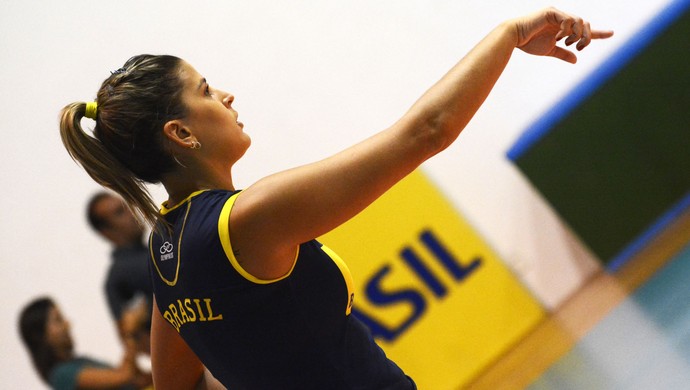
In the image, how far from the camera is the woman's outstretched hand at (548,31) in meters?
1.06

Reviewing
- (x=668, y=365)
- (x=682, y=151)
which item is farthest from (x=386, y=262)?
(x=682, y=151)

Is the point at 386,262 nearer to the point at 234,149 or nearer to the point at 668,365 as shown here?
the point at 668,365

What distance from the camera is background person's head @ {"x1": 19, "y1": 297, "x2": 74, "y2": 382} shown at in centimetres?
273

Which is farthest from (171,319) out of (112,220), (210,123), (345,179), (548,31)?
(112,220)

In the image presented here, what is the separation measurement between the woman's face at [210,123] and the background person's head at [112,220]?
5.40 feet

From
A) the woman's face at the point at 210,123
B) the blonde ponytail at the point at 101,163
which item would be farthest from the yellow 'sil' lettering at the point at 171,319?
the woman's face at the point at 210,123

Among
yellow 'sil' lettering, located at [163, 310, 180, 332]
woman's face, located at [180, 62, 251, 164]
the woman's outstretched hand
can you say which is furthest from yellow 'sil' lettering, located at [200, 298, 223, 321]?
the woman's outstretched hand

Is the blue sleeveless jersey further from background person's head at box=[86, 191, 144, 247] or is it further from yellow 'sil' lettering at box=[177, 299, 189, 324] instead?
background person's head at box=[86, 191, 144, 247]

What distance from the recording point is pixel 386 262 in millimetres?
2842

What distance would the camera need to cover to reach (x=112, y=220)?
2.73 metres

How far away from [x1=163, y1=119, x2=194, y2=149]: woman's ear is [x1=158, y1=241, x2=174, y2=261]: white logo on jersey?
0.46 ft

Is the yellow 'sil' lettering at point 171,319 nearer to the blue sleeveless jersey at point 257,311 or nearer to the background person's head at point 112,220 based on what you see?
the blue sleeveless jersey at point 257,311

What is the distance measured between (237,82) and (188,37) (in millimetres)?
224

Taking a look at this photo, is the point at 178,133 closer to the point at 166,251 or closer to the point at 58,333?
the point at 166,251
